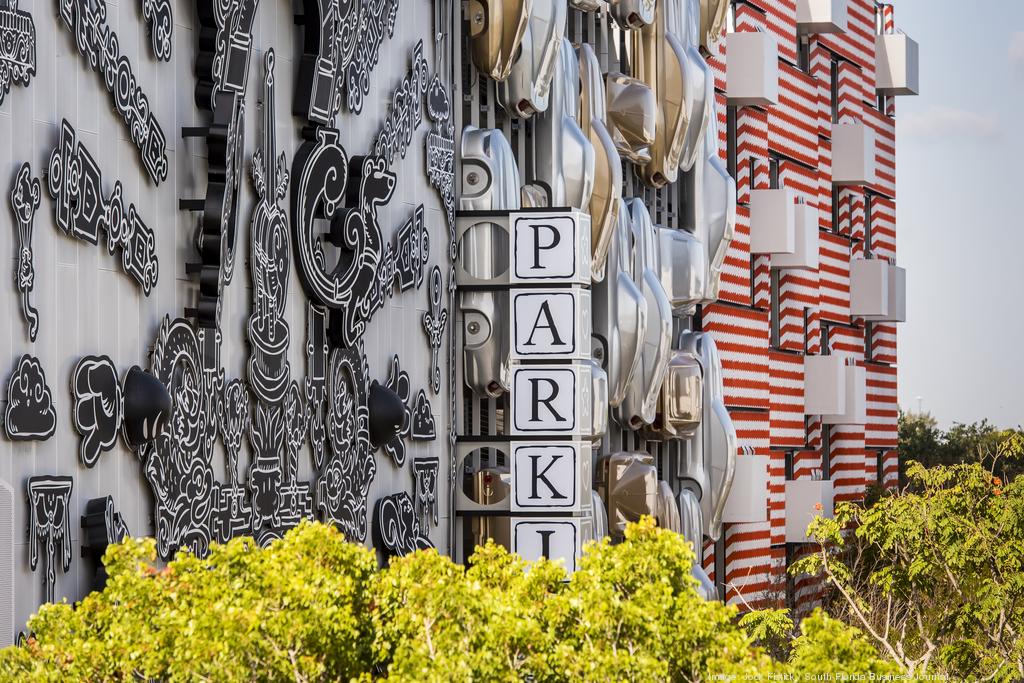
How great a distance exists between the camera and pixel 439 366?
1738cm

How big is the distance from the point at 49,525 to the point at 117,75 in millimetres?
2899

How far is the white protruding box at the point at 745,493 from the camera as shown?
2958 cm

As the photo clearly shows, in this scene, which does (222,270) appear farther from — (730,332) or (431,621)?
(730,332)

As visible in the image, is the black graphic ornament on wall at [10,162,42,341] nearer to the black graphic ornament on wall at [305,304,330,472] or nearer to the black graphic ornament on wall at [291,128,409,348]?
the black graphic ornament on wall at [291,128,409,348]

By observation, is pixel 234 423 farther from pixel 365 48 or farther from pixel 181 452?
pixel 365 48

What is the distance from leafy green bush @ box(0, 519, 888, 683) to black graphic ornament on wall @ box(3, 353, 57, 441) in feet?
6.54

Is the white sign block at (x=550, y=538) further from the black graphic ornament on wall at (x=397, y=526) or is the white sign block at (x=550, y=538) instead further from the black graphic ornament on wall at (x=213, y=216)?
the black graphic ornament on wall at (x=213, y=216)

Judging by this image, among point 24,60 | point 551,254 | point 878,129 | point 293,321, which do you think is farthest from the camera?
point 878,129

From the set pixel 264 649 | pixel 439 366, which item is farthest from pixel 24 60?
pixel 439 366

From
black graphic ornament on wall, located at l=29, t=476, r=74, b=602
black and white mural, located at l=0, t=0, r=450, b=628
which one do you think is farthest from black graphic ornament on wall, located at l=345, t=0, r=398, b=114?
black graphic ornament on wall, located at l=29, t=476, r=74, b=602

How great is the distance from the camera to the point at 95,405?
10.6 metres

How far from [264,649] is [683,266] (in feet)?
60.0

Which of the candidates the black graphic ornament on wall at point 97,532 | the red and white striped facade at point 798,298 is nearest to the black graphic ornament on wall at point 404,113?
the black graphic ornament on wall at point 97,532

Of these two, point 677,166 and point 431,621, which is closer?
point 431,621
